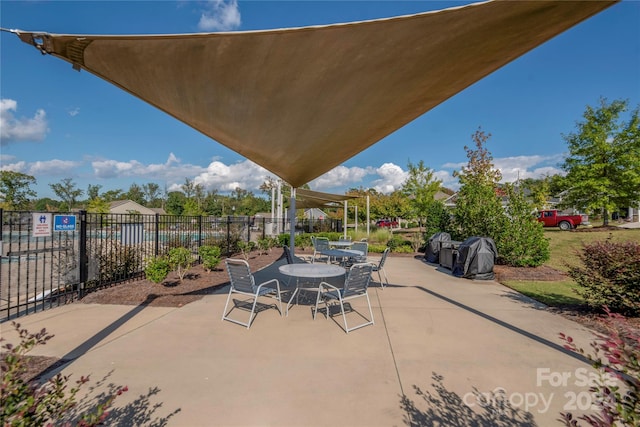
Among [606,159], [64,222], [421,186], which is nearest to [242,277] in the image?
[64,222]

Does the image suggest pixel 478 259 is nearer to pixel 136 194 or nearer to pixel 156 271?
pixel 156 271

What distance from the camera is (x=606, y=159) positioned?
667 inches

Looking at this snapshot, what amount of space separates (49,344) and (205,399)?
7.22 ft

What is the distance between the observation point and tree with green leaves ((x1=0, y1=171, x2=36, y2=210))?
26062 mm

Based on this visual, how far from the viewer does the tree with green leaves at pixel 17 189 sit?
26.1m

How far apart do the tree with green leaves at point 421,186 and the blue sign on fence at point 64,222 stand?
48.7 feet

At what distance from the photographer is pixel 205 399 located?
85.0 inches

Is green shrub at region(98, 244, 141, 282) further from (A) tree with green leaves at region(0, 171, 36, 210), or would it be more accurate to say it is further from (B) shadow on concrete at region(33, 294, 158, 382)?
(A) tree with green leaves at region(0, 171, 36, 210)

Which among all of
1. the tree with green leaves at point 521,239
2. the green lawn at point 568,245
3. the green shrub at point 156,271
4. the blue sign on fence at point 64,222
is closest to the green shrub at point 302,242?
the tree with green leaves at point 521,239

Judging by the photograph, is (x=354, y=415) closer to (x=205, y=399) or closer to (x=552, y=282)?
(x=205, y=399)

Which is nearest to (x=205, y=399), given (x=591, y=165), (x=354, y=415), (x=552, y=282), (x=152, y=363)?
(x=152, y=363)

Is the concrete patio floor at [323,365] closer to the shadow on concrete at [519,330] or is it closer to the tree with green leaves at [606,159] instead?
the shadow on concrete at [519,330]

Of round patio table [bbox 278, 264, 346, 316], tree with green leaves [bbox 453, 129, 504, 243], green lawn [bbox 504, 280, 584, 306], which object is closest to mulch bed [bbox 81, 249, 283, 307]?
round patio table [bbox 278, 264, 346, 316]

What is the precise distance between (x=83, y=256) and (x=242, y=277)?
3090 mm
